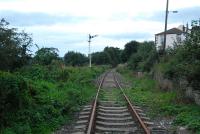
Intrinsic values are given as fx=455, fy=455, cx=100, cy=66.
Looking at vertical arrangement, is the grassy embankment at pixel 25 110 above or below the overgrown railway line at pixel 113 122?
above

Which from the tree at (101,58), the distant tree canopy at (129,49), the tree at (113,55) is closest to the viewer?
the distant tree canopy at (129,49)

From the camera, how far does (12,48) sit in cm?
2270

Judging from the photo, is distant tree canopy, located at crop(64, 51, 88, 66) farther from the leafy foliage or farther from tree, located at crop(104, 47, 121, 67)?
the leafy foliage

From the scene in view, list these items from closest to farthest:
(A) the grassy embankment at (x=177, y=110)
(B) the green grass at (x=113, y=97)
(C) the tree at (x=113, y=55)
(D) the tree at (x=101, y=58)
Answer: (A) the grassy embankment at (x=177, y=110)
(B) the green grass at (x=113, y=97)
(D) the tree at (x=101, y=58)
(C) the tree at (x=113, y=55)

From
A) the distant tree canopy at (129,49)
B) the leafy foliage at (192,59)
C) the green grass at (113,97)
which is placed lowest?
the green grass at (113,97)

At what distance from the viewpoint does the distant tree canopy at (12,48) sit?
21.7m

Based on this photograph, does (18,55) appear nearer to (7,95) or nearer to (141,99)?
(141,99)

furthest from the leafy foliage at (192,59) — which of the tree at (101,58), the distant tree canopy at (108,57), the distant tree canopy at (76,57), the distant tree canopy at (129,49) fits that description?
the tree at (101,58)

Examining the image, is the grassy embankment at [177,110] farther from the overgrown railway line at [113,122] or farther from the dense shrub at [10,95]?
the dense shrub at [10,95]

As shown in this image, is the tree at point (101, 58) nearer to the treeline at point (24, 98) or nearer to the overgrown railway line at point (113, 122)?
the treeline at point (24, 98)

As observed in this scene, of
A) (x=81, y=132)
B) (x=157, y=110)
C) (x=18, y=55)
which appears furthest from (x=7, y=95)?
(x=18, y=55)

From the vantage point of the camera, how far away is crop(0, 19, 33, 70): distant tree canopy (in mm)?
21656

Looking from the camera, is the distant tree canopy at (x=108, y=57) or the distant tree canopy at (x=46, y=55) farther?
the distant tree canopy at (x=108, y=57)

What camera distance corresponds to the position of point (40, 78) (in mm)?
25719
